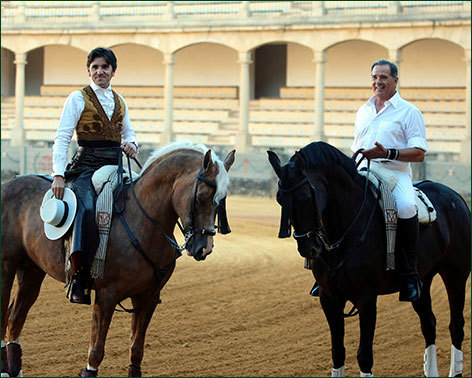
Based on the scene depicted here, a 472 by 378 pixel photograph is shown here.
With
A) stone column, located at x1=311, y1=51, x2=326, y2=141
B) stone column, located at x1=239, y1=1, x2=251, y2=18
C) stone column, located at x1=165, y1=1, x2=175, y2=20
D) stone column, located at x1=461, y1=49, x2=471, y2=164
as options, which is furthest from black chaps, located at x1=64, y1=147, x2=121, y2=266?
stone column, located at x1=165, y1=1, x2=175, y2=20

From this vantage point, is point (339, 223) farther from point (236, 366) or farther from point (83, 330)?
point (83, 330)

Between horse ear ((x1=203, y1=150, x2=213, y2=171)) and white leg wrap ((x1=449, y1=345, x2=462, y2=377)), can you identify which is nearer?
horse ear ((x1=203, y1=150, x2=213, y2=171))

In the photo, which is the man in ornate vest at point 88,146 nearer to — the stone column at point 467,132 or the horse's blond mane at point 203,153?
the horse's blond mane at point 203,153

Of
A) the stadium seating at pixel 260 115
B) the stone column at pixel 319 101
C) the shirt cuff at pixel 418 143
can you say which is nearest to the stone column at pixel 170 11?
the stadium seating at pixel 260 115

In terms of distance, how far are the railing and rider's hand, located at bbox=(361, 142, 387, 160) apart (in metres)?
20.5

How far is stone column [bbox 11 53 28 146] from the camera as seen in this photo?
92.6 feet

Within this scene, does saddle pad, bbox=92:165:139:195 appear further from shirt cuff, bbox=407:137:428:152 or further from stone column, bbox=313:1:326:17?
stone column, bbox=313:1:326:17

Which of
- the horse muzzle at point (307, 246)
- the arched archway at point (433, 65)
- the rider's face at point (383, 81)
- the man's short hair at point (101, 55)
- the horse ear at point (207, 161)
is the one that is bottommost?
the horse muzzle at point (307, 246)

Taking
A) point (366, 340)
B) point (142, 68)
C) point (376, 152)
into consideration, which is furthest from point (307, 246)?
point (142, 68)

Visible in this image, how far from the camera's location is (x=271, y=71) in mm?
32344

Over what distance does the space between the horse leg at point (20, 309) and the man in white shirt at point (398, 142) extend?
234 centimetres

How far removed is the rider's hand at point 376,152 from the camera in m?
5.04

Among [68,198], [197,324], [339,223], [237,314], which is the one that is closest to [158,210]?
[68,198]

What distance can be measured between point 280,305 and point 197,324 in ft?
4.46
